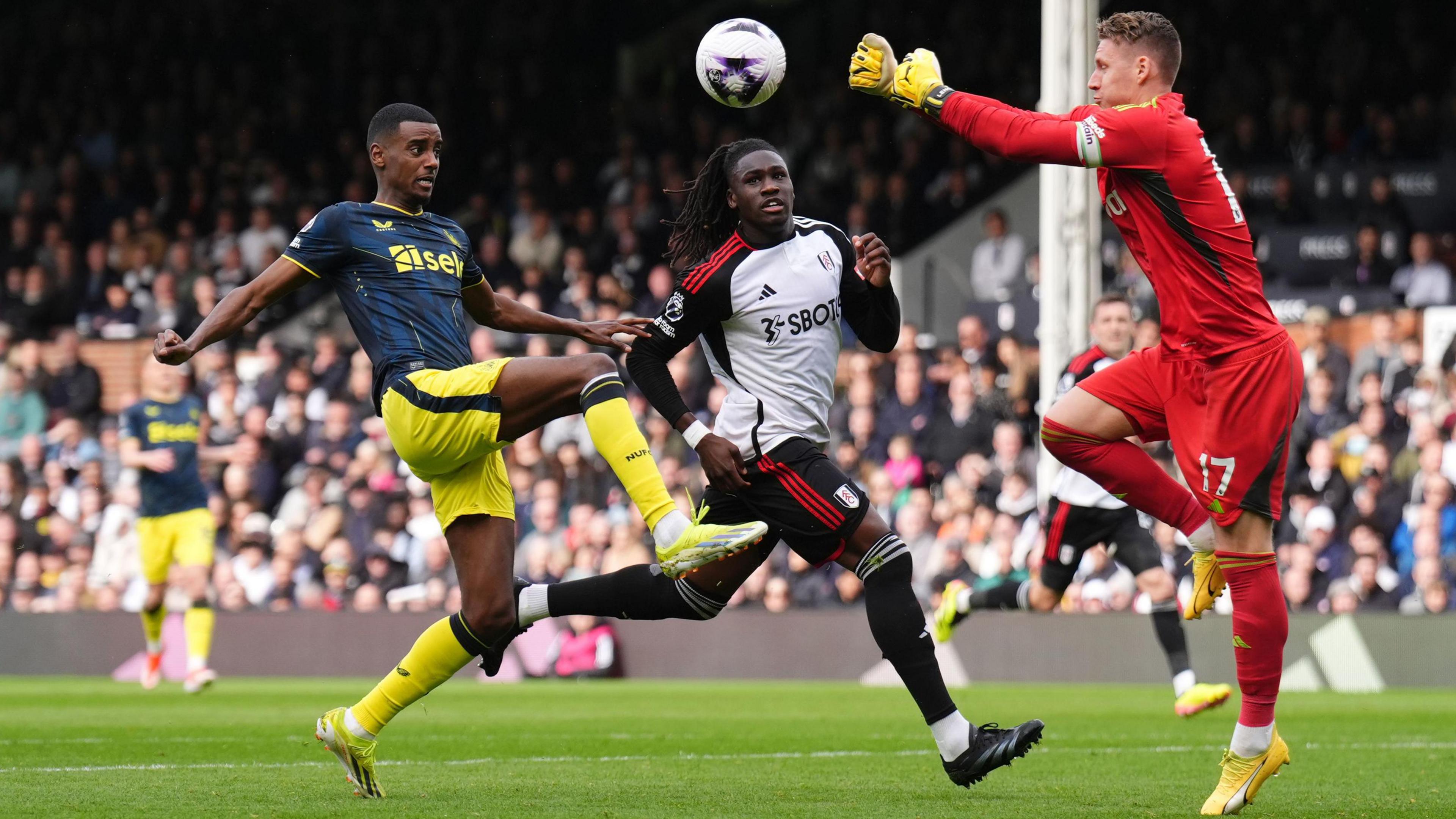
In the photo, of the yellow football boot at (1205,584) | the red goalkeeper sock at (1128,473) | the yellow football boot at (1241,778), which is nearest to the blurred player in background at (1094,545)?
the red goalkeeper sock at (1128,473)

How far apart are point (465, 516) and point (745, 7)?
19.2m

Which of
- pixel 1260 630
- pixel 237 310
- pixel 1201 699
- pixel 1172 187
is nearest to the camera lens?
pixel 1260 630

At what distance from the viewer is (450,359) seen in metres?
6.64

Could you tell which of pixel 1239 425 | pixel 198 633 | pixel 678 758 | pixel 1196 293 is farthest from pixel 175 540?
pixel 1239 425

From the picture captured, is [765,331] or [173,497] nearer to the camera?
[765,331]

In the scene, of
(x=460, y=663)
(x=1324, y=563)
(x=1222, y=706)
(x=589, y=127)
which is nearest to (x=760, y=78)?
(x=460, y=663)

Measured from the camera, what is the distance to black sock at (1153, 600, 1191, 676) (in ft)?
33.9

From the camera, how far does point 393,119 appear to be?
266 inches

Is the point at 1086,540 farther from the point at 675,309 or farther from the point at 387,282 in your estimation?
the point at 387,282

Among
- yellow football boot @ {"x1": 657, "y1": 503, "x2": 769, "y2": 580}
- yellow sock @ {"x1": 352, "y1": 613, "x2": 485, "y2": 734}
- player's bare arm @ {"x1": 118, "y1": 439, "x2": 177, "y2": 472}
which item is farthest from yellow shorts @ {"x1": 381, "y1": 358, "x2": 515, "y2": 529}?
player's bare arm @ {"x1": 118, "y1": 439, "x2": 177, "y2": 472}

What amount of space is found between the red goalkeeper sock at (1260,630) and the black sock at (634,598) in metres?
1.93

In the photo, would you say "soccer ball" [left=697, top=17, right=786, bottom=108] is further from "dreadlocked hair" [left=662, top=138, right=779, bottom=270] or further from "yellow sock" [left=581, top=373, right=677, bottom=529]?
"yellow sock" [left=581, top=373, right=677, bottom=529]

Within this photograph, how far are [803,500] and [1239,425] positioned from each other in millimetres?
1511

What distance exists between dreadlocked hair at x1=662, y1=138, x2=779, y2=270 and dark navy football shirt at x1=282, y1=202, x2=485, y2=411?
89 centimetres
